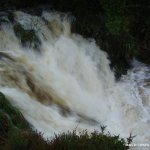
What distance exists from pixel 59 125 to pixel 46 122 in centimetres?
28

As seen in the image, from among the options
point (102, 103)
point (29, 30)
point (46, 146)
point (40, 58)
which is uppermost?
point (29, 30)

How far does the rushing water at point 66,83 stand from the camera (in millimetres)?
8688

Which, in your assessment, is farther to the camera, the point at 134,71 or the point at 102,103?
the point at 134,71

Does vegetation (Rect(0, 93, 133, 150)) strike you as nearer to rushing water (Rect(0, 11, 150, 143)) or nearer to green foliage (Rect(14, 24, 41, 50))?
rushing water (Rect(0, 11, 150, 143))

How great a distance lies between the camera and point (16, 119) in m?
7.24

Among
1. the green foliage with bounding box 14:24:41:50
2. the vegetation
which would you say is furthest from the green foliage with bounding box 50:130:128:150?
the green foliage with bounding box 14:24:41:50

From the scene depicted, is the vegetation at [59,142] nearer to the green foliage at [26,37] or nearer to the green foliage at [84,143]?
the green foliage at [84,143]

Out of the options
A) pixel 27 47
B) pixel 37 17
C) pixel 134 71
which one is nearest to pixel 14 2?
pixel 37 17

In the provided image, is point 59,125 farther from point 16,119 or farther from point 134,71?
point 134,71

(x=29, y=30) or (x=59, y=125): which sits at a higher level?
(x=29, y=30)

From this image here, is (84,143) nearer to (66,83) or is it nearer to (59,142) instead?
(59,142)

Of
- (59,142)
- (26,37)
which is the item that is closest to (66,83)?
(26,37)

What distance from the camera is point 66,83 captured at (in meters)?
10.5

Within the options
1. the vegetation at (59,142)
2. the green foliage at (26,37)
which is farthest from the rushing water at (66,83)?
the vegetation at (59,142)
